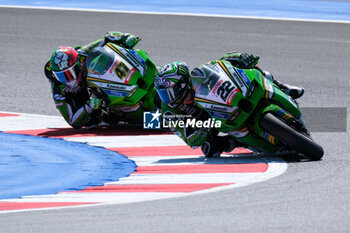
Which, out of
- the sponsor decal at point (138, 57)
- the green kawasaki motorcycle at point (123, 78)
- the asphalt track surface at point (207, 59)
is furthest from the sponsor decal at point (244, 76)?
the sponsor decal at point (138, 57)

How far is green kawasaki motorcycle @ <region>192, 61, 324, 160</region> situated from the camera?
8.36 metres

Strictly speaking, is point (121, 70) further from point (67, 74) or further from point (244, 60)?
point (244, 60)

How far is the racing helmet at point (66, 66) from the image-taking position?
Result: 10492mm

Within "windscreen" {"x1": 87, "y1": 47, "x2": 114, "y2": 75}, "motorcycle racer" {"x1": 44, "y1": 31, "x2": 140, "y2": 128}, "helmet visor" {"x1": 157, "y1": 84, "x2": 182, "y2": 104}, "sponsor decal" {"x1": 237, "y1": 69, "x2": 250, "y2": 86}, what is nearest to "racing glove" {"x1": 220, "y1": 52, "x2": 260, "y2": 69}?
"sponsor decal" {"x1": 237, "y1": 69, "x2": 250, "y2": 86}

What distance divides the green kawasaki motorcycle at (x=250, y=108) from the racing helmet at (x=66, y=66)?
2380 mm

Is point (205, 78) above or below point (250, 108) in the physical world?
above

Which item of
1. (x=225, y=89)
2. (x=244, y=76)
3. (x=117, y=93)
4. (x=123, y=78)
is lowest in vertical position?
(x=117, y=93)

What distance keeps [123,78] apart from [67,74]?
0.73 m

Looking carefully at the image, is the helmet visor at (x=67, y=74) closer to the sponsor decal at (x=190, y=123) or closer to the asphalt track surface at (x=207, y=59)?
the asphalt track surface at (x=207, y=59)

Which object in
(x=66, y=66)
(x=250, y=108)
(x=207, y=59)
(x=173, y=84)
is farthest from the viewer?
(x=207, y=59)

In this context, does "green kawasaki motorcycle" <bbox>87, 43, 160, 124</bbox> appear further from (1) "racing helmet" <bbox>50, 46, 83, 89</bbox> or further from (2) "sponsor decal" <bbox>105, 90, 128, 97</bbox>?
(1) "racing helmet" <bbox>50, 46, 83, 89</bbox>

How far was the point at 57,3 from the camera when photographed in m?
22.4

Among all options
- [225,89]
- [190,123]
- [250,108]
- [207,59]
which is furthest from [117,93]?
[207,59]

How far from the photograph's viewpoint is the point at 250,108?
8.50 meters
